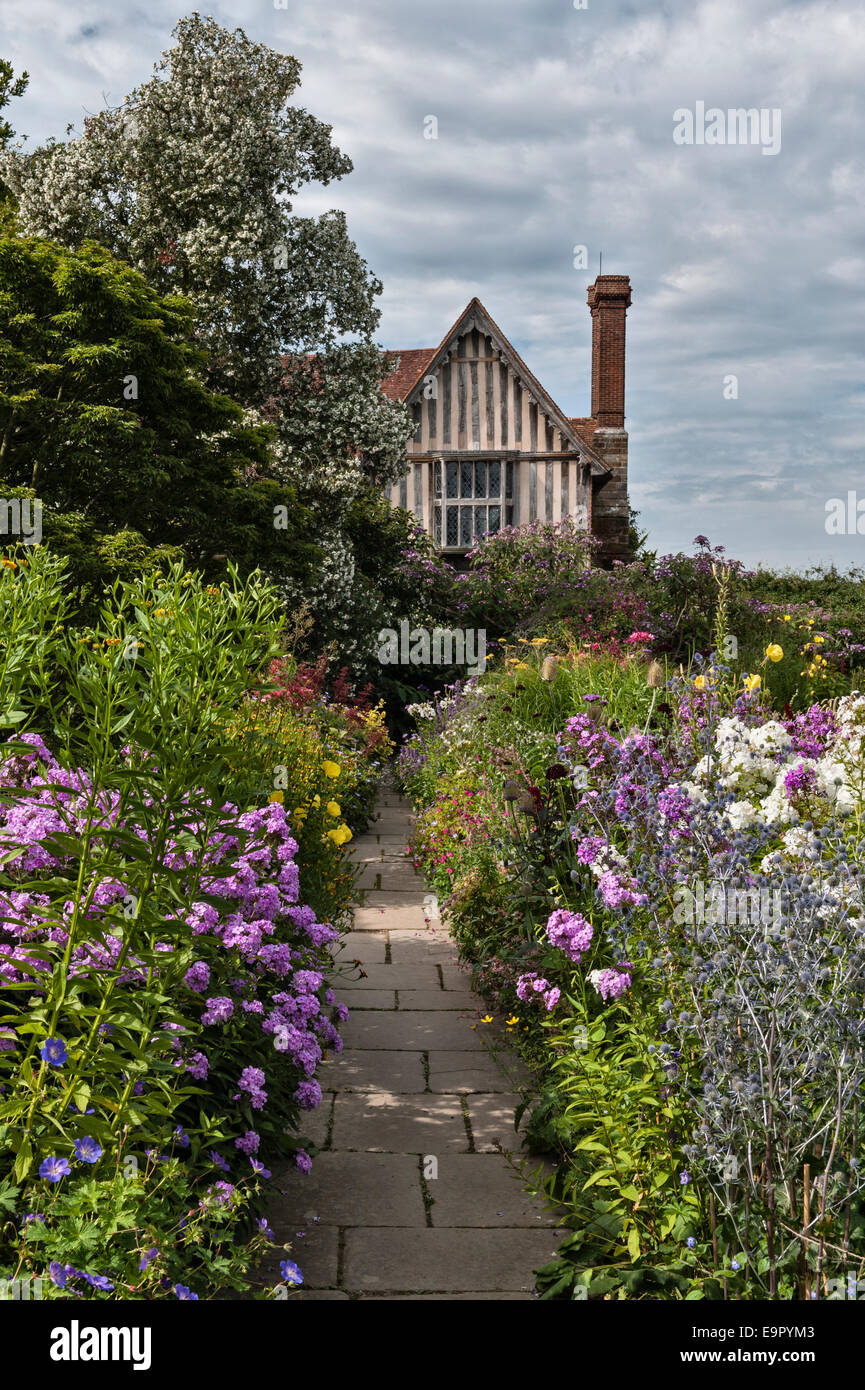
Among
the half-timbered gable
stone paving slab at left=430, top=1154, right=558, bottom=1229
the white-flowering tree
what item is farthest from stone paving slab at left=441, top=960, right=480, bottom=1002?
the half-timbered gable

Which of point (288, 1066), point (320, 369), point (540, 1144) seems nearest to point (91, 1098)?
point (288, 1066)

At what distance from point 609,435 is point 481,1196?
58.6 ft

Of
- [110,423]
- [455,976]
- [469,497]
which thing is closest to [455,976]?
[455,976]

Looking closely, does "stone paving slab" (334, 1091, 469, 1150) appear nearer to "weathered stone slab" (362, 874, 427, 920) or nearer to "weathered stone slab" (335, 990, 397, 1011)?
"weathered stone slab" (335, 990, 397, 1011)

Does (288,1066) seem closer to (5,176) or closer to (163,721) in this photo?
(163,721)

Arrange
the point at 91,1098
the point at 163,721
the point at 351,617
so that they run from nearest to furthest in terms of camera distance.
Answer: the point at 91,1098, the point at 163,721, the point at 351,617

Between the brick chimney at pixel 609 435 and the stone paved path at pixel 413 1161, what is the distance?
1513 centimetres

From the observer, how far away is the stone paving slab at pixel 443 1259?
3047 mm

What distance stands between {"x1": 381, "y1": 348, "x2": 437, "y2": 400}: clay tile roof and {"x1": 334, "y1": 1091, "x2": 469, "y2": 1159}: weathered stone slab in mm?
15989

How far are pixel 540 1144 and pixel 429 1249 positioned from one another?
2.10 feet

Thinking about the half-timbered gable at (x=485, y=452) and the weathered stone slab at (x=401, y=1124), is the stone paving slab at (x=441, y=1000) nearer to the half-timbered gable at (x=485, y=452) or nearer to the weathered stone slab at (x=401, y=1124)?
the weathered stone slab at (x=401, y=1124)

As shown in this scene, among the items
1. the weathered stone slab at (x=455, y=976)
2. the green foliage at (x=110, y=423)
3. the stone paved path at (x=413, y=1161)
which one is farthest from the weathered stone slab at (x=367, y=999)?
the green foliage at (x=110, y=423)

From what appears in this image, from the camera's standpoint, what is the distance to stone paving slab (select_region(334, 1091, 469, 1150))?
3934 millimetres

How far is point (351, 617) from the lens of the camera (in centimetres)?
1352
